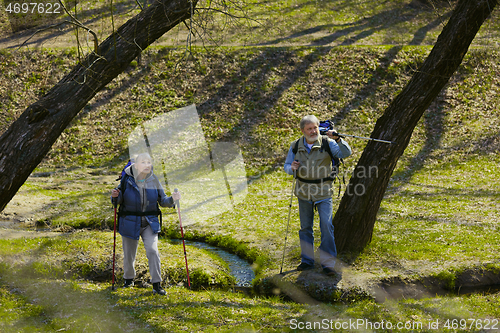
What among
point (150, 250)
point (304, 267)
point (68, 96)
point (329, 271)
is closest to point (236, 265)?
point (304, 267)

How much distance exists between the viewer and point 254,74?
18125mm

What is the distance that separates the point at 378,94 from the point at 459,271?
12.1 metres

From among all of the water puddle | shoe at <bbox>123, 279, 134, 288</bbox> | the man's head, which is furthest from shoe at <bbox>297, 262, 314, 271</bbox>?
shoe at <bbox>123, 279, 134, 288</bbox>

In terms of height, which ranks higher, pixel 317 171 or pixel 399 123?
pixel 399 123

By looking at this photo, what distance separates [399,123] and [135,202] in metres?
4.22

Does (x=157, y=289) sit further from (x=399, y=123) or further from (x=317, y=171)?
(x=399, y=123)

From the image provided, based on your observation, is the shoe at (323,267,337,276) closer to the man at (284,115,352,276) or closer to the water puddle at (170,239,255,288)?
the man at (284,115,352,276)

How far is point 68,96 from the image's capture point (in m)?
5.48

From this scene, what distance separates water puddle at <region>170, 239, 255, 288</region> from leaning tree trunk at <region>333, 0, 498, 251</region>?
5.48 feet

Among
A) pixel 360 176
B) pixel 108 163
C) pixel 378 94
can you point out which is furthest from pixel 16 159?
pixel 378 94

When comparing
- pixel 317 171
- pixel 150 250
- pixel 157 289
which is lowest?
pixel 157 289

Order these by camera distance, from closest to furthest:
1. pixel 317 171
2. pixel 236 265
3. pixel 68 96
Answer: pixel 68 96 → pixel 317 171 → pixel 236 265

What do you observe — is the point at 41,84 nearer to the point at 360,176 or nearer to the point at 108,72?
the point at 108,72

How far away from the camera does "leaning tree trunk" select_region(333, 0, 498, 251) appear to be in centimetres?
625
